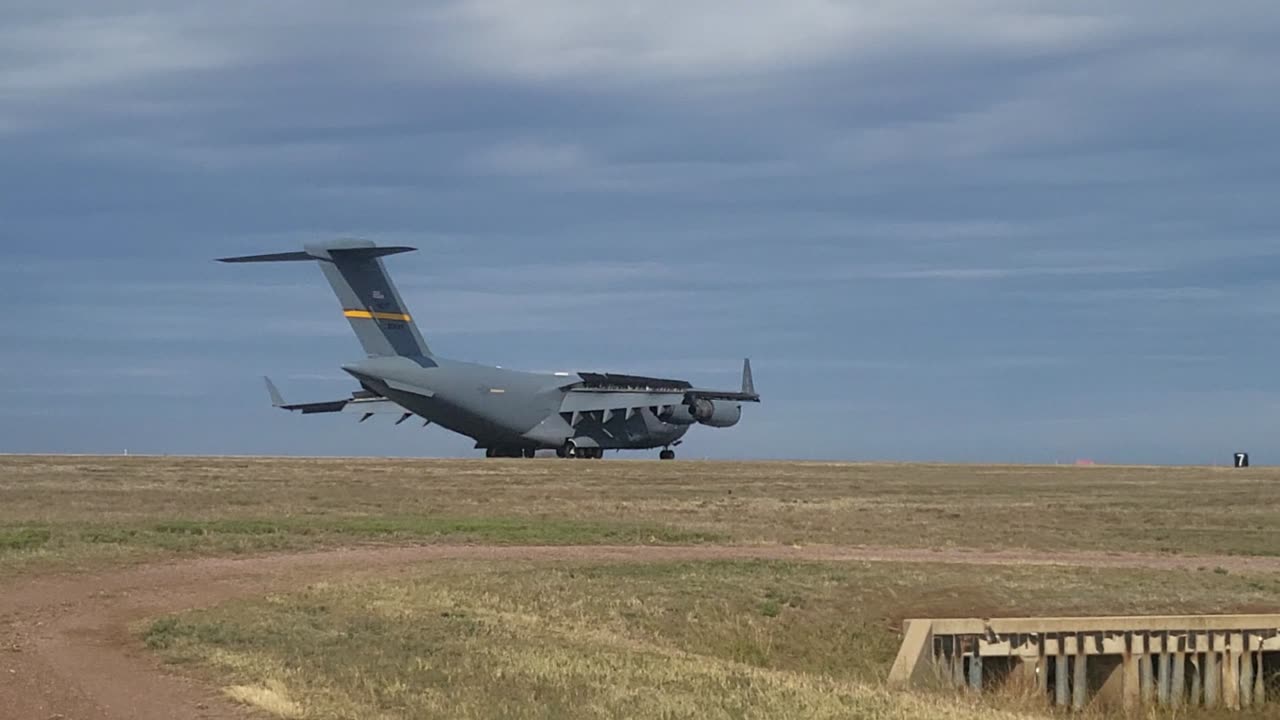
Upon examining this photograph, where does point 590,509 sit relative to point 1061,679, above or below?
above

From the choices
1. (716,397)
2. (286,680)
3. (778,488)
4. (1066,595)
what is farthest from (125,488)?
(716,397)

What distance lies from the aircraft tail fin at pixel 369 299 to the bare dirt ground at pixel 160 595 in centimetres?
4151

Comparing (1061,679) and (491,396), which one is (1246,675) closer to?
(1061,679)

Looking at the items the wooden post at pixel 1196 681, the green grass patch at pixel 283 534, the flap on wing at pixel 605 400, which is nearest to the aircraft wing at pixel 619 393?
the flap on wing at pixel 605 400

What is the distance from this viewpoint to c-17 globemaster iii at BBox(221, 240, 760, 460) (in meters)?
71.8

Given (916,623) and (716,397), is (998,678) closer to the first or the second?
(916,623)

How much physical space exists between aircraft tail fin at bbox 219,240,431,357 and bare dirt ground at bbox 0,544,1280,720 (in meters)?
41.5

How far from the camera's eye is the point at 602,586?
985 inches

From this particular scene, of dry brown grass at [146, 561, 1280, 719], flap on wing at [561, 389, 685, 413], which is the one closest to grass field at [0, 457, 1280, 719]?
dry brown grass at [146, 561, 1280, 719]

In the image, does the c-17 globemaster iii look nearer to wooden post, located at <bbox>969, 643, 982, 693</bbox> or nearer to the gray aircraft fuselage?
the gray aircraft fuselage

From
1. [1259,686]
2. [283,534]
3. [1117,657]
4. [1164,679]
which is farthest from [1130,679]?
[283,534]

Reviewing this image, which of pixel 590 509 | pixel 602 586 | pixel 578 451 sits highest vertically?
pixel 578 451

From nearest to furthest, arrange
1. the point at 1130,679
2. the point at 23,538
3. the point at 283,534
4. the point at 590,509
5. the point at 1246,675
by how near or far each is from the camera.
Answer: the point at 1130,679
the point at 1246,675
the point at 23,538
the point at 283,534
the point at 590,509

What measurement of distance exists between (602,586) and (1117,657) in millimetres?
7975
